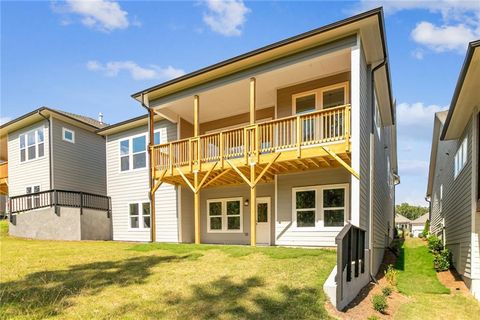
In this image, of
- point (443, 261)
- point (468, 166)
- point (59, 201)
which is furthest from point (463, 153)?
point (59, 201)

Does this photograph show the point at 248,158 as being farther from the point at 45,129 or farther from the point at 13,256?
the point at 45,129

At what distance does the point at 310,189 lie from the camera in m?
11.0

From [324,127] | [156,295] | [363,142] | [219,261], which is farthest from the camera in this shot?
[324,127]

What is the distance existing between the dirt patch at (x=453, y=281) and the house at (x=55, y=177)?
1486cm

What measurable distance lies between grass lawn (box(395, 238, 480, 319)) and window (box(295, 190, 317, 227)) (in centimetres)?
324

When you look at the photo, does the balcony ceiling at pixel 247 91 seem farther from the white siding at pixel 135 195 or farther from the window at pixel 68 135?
the window at pixel 68 135

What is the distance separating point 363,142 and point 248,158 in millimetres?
3571

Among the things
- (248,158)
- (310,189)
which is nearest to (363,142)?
(310,189)

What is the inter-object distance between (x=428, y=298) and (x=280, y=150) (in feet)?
18.2

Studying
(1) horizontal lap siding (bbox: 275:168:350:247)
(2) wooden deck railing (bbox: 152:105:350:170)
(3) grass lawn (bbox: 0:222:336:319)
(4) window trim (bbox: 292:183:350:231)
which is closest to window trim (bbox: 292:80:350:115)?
(2) wooden deck railing (bbox: 152:105:350:170)

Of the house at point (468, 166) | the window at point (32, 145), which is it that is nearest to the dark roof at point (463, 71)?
the house at point (468, 166)

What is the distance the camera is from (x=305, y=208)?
11.0 m

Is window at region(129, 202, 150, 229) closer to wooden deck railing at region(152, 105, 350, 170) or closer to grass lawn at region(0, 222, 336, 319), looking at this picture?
wooden deck railing at region(152, 105, 350, 170)

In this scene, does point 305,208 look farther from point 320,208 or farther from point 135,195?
point 135,195
